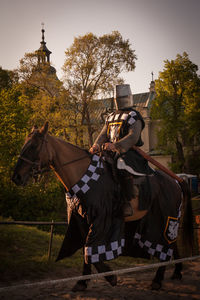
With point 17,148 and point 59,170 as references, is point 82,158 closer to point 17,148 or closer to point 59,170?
point 59,170

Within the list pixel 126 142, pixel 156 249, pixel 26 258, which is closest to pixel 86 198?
pixel 126 142

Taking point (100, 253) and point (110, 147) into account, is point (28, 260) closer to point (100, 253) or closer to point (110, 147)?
point (100, 253)

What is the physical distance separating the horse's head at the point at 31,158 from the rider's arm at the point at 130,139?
1.03m

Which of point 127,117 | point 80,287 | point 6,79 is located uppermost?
point 6,79

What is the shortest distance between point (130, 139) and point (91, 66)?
711 inches

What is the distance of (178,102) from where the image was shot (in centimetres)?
2566

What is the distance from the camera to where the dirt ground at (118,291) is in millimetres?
4066

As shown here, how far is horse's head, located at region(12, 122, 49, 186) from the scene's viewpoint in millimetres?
3713

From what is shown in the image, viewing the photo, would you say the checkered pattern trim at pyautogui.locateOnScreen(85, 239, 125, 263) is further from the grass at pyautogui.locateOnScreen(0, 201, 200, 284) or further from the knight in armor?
the grass at pyautogui.locateOnScreen(0, 201, 200, 284)

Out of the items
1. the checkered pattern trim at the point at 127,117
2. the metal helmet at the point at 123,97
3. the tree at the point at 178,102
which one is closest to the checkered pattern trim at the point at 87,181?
the checkered pattern trim at the point at 127,117

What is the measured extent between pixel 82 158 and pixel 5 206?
36.6 feet

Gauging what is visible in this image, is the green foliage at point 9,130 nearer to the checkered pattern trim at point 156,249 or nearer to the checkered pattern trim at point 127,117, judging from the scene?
the checkered pattern trim at point 127,117

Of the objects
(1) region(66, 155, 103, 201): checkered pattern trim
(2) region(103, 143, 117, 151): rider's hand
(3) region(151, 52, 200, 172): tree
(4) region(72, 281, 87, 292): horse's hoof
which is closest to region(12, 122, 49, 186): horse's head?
(1) region(66, 155, 103, 201): checkered pattern trim

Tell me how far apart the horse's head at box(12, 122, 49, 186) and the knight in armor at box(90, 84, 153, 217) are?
0.94 m
